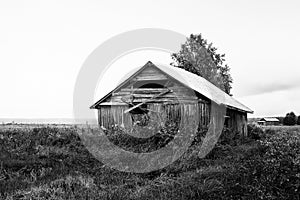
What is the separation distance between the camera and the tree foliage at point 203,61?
137 ft

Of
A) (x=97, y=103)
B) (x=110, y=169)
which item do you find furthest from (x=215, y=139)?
(x=97, y=103)

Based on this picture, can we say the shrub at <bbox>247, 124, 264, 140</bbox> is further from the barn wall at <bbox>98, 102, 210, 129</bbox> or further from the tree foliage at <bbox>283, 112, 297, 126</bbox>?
the tree foliage at <bbox>283, 112, 297, 126</bbox>

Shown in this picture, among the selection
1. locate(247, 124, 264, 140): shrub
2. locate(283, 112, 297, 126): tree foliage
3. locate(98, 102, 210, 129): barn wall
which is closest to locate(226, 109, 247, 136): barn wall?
locate(247, 124, 264, 140): shrub

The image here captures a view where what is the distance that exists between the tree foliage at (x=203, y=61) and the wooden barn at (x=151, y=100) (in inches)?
872

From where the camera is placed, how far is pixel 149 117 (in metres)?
17.2

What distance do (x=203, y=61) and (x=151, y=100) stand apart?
25854 millimetres

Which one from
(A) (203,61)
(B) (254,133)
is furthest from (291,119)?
(B) (254,133)

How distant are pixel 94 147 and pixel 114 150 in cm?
136

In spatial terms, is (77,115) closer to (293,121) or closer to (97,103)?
(97,103)

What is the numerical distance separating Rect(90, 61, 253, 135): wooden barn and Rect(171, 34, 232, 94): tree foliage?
72.6 feet

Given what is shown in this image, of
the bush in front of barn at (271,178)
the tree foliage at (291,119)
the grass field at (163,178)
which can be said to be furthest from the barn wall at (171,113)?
the tree foliage at (291,119)

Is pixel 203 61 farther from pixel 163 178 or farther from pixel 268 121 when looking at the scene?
pixel 268 121

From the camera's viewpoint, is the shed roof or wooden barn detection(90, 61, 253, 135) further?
the shed roof

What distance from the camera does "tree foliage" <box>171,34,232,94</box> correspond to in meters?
41.9
